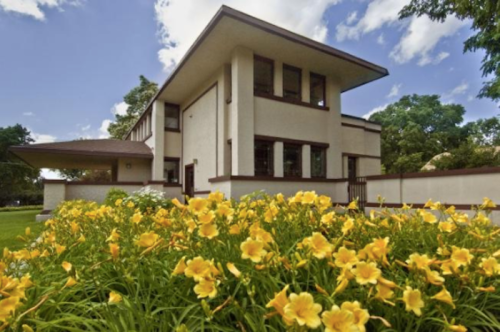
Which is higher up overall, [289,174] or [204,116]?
[204,116]

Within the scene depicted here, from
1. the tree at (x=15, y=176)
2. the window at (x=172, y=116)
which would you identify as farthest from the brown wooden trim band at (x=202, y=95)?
the tree at (x=15, y=176)

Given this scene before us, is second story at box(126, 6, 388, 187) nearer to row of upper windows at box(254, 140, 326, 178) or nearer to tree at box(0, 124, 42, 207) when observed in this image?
row of upper windows at box(254, 140, 326, 178)

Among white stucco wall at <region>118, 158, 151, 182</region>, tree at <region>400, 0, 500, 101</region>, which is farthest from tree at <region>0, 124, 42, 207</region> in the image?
tree at <region>400, 0, 500, 101</region>

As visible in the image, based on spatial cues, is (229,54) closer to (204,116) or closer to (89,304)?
(204,116)

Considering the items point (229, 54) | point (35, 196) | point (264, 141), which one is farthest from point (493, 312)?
point (35, 196)

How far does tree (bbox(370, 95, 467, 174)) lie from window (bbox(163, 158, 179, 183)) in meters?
20.6

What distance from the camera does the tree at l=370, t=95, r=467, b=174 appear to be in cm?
3014

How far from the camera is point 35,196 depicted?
29594 millimetres

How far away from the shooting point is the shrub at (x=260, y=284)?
1.10m

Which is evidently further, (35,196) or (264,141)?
(35,196)

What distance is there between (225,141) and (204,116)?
253 centimetres

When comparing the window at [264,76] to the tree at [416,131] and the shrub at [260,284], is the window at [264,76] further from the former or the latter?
the tree at [416,131]

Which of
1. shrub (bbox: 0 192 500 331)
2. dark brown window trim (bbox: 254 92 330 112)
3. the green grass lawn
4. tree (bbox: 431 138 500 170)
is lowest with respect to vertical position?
the green grass lawn

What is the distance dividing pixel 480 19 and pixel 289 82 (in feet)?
23.4
